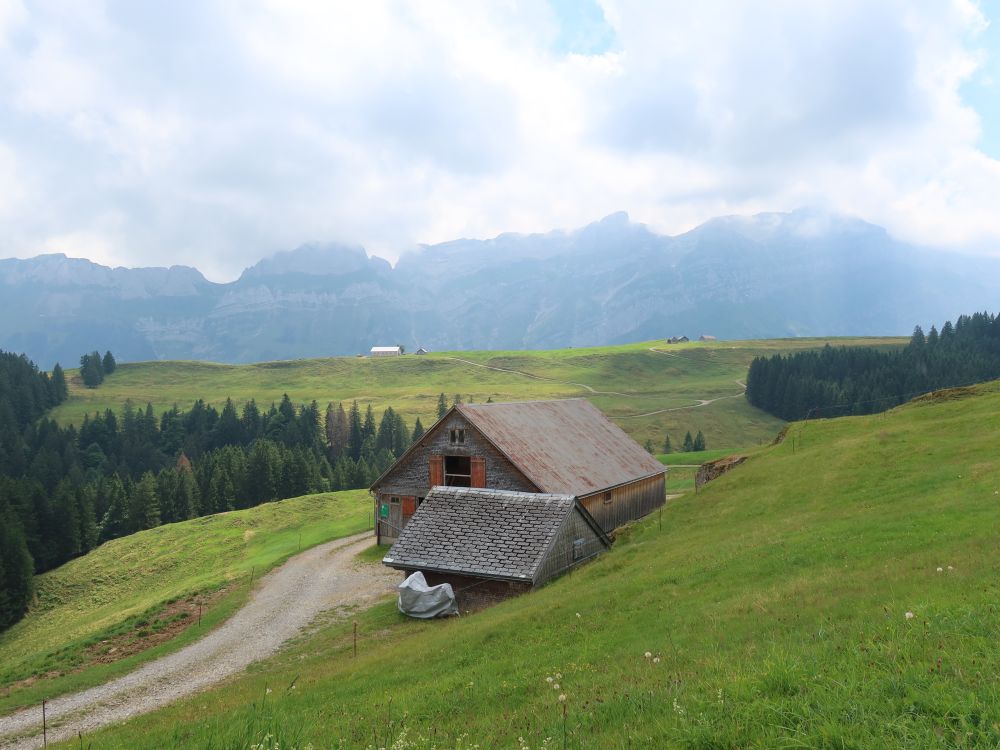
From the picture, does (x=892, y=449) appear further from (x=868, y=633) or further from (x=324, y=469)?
(x=324, y=469)

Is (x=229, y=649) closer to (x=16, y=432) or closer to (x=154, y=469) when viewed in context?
(x=154, y=469)

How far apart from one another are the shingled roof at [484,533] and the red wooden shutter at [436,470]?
760 cm

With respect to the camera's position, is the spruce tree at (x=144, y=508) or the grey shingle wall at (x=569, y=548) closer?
the grey shingle wall at (x=569, y=548)

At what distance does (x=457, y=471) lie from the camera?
42.9 meters

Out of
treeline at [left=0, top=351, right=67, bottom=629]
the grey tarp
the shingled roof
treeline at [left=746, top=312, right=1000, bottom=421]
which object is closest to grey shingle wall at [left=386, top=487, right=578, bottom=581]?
the shingled roof

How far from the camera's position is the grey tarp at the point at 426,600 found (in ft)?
93.2

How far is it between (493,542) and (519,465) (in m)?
8.44

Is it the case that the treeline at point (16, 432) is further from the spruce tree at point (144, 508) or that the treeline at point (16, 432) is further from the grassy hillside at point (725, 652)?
the grassy hillside at point (725, 652)

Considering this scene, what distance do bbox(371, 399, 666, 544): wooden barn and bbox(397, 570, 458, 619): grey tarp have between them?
10689mm

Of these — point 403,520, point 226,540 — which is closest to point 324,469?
point 226,540

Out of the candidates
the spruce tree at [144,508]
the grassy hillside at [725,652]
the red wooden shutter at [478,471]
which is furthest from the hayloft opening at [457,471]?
the spruce tree at [144,508]

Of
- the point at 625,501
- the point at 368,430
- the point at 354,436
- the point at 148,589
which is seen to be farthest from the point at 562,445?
the point at 354,436

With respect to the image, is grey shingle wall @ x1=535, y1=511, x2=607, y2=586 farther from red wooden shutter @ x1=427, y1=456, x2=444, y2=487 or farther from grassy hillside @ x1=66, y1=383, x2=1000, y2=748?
red wooden shutter @ x1=427, y1=456, x2=444, y2=487

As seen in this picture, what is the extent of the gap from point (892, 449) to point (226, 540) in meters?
54.2
